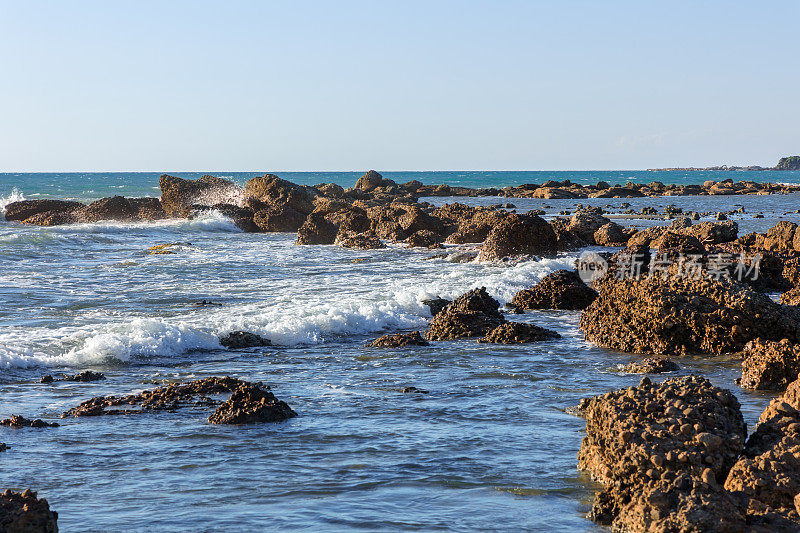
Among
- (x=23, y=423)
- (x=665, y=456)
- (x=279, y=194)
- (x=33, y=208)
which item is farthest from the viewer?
(x=33, y=208)

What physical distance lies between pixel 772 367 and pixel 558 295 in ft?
20.9

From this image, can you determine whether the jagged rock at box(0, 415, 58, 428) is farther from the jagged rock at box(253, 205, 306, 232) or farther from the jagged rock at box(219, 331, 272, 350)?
the jagged rock at box(253, 205, 306, 232)

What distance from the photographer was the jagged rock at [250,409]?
6.88 m

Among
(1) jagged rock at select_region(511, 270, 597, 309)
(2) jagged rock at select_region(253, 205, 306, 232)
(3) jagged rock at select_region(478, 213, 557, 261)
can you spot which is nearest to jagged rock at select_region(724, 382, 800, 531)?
(1) jagged rock at select_region(511, 270, 597, 309)

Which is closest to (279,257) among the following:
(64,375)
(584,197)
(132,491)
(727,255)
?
(727,255)

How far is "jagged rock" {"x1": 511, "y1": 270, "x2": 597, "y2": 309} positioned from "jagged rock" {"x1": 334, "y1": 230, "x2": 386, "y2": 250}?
501 inches

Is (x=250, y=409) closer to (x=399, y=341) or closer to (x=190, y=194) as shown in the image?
(x=399, y=341)

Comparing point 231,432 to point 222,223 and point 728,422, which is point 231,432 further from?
point 222,223

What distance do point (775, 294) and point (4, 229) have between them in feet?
98.6

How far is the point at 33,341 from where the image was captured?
35.0 feet

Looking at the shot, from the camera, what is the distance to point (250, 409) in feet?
22.8

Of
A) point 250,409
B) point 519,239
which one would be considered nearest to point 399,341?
point 250,409

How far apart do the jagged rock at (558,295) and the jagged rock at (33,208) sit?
31079 mm

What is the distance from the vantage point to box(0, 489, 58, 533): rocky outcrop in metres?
3.79
